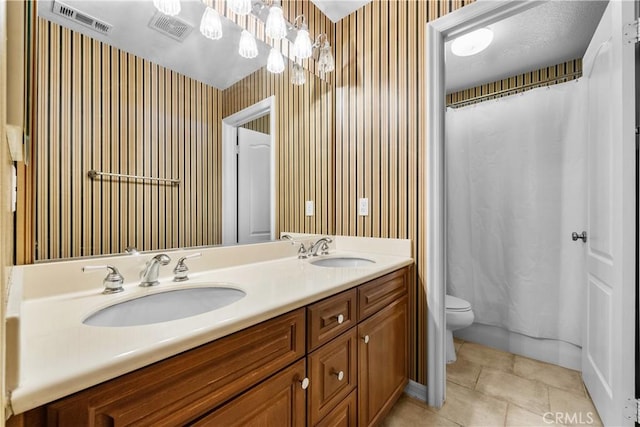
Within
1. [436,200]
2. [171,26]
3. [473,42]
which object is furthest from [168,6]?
[473,42]

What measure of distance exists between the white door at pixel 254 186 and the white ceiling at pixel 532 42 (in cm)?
158

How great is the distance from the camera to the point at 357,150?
6.23 ft

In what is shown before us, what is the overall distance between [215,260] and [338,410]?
0.77 meters

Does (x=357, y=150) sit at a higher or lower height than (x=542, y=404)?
higher

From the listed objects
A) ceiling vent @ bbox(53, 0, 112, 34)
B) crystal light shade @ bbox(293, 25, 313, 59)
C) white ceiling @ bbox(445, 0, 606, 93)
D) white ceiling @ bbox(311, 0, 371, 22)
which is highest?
white ceiling @ bbox(311, 0, 371, 22)

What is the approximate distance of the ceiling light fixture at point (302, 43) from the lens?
1.67 meters

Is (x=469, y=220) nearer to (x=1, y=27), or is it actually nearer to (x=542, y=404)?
(x=542, y=404)

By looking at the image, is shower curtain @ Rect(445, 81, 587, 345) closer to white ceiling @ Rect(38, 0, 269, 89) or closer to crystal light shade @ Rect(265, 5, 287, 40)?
crystal light shade @ Rect(265, 5, 287, 40)

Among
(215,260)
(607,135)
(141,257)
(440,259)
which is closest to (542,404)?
(440,259)

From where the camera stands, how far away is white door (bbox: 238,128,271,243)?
1426 mm

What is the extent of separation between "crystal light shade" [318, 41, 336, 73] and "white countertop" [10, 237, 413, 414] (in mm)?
1415

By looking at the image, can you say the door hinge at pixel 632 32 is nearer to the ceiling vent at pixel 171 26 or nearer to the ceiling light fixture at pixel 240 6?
the ceiling light fixture at pixel 240 6

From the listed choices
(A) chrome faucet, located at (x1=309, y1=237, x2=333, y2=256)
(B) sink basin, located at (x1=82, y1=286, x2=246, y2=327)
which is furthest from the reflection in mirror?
(A) chrome faucet, located at (x1=309, y1=237, x2=333, y2=256)

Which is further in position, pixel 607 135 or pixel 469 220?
pixel 469 220
